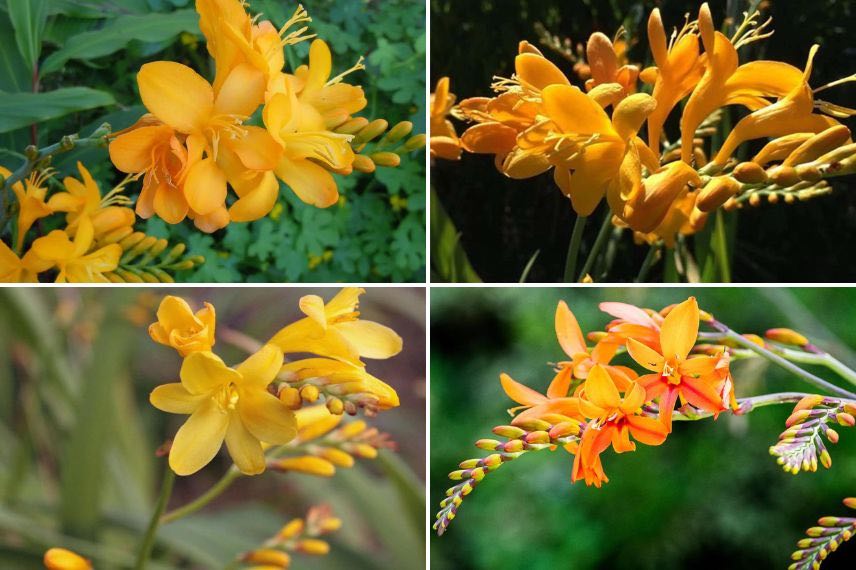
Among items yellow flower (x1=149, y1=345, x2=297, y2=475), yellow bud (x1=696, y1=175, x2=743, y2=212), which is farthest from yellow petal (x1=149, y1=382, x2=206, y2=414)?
yellow bud (x1=696, y1=175, x2=743, y2=212)

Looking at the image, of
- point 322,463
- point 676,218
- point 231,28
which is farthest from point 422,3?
point 322,463

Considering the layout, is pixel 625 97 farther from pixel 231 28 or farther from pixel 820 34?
pixel 231 28

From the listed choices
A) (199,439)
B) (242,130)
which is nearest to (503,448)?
(199,439)

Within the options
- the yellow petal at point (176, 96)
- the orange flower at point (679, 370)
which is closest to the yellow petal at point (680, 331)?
the orange flower at point (679, 370)

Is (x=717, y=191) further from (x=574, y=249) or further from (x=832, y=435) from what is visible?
(x=832, y=435)

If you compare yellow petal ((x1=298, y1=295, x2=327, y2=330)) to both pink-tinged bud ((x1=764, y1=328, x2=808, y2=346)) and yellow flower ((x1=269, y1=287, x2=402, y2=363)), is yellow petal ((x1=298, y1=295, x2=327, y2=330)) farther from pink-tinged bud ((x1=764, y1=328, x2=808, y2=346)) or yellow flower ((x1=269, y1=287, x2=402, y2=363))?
pink-tinged bud ((x1=764, y1=328, x2=808, y2=346))

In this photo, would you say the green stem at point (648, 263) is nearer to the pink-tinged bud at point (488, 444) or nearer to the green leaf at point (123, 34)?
the pink-tinged bud at point (488, 444)

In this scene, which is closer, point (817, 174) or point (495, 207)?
point (817, 174)
